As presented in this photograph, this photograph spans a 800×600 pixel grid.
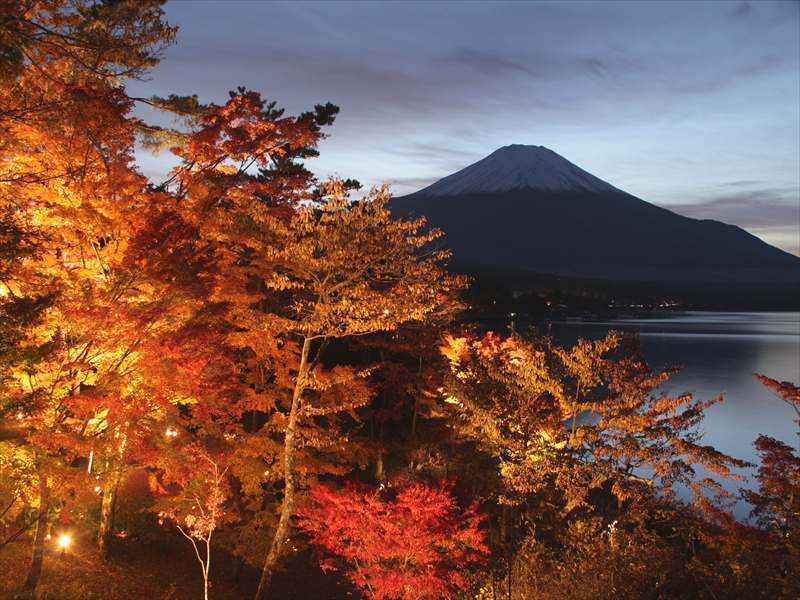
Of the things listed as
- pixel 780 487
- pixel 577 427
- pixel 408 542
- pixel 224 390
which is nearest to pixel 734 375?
pixel 780 487

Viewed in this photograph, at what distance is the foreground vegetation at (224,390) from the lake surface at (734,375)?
4.04 metres

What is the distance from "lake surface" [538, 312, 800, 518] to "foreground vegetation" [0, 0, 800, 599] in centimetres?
404

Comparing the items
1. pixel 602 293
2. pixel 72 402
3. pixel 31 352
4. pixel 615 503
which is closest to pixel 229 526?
pixel 72 402

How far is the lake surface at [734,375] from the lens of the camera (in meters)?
38.7

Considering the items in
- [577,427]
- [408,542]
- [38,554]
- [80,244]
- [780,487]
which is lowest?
[38,554]

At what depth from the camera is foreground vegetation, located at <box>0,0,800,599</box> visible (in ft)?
27.2

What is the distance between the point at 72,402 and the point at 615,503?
16.6 meters

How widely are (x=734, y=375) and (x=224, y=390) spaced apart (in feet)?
204

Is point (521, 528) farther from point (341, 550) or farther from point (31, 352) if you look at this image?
point (31, 352)

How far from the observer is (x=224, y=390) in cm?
1211

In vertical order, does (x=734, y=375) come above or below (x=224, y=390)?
below

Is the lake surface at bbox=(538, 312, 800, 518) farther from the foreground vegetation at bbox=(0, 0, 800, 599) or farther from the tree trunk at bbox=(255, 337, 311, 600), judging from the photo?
the tree trunk at bbox=(255, 337, 311, 600)

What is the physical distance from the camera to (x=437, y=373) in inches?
789

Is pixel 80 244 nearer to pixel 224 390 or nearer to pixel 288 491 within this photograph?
pixel 224 390
